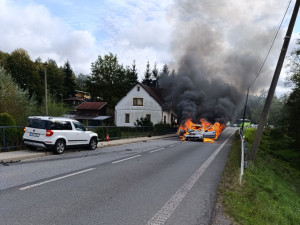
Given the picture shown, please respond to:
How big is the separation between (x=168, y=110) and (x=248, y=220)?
131 ft

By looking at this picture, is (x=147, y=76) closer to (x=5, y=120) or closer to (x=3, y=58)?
(x=3, y=58)

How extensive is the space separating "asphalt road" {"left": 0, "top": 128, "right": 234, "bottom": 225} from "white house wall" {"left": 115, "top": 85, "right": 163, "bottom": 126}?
33219mm

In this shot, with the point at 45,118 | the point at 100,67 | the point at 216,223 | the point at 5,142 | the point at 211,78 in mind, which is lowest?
the point at 216,223

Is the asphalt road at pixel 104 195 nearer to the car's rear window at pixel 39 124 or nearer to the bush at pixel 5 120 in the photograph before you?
the car's rear window at pixel 39 124

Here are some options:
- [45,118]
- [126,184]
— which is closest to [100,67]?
[45,118]

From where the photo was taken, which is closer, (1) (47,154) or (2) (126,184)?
(2) (126,184)

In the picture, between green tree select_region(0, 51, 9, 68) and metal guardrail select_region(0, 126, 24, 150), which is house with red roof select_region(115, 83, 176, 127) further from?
metal guardrail select_region(0, 126, 24, 150)

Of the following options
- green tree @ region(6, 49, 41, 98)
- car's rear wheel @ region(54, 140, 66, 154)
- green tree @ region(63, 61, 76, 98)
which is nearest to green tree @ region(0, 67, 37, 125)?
car's rear wheel @ region(54, 140, 66, 154)

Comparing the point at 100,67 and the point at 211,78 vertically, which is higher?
the point at 100,67

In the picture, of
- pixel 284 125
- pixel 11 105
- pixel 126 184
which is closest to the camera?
pixel 126 184

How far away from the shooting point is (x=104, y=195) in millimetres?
5348

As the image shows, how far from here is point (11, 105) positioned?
18.6 meters

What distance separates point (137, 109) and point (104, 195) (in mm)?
37403

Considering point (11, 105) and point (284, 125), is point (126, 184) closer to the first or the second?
point (11, 105)
